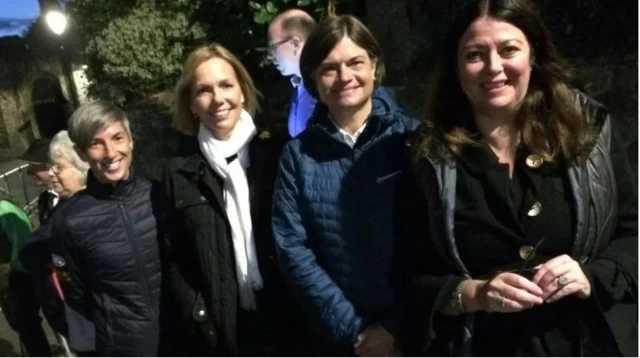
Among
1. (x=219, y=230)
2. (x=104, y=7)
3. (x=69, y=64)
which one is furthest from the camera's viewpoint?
(x=69, y=64)

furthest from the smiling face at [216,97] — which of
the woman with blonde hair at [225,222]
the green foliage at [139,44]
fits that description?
the green foliage at [139,44]

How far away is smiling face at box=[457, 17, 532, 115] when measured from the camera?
78.2 inches

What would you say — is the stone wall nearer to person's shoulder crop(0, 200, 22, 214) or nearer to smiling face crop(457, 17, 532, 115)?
person's shoulder crop(0, 200, 22, 214)

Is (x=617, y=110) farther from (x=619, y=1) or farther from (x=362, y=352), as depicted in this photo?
(x=362, y=352)

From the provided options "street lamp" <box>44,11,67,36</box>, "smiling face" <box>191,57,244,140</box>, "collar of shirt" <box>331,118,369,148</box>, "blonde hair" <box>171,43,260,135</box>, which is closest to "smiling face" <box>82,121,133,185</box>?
"blonde hair" <box>171,43,260,135</box>

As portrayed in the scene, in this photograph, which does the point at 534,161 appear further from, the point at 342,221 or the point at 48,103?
the point at 48,103

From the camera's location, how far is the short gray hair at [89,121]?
304 cm

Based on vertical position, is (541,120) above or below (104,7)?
below

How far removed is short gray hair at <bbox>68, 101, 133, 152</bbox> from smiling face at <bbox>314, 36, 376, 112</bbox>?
41.1 inches

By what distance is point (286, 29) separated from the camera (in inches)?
165

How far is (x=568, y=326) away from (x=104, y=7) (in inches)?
247

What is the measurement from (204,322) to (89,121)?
3.00 feet

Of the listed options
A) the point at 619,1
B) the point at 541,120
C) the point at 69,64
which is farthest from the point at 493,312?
the point at 69,64

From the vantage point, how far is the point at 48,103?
765 inches
